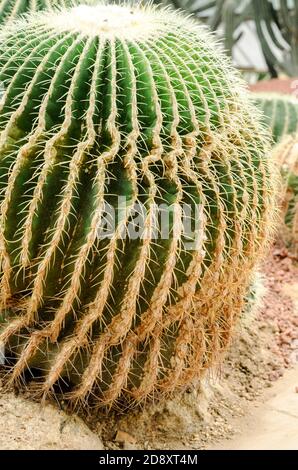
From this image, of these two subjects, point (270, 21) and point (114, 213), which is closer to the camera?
point (114, 213)

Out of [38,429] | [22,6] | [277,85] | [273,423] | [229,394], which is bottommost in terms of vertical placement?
[277,85]

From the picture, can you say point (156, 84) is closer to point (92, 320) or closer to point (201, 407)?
point (92, 320)

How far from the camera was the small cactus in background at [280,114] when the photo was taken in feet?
16.2

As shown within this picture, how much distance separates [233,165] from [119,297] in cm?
65

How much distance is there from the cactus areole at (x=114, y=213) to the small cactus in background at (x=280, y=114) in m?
2.38

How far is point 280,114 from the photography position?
502cm

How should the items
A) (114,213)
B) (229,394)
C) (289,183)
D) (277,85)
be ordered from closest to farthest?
(114,213), (229,394), (289,183), (277,85)

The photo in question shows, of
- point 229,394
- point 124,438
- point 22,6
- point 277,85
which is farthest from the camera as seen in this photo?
point 277,85

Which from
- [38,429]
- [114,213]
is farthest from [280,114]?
[38,429]

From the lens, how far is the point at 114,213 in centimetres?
229

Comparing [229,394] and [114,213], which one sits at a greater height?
[114,213]

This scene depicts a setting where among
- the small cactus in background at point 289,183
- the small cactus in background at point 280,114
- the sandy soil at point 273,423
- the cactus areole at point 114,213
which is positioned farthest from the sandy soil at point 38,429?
the small cactus in background at point 280,114

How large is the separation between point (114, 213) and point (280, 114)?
300cm

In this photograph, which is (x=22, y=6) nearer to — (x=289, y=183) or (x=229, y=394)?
(x=289, y=183)
